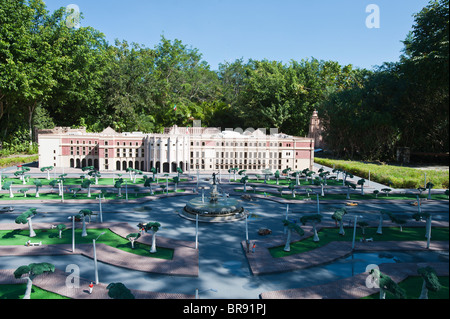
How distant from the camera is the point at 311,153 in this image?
6225cm

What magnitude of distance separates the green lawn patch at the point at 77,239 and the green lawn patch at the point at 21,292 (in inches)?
267

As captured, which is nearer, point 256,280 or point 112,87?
point 256,280

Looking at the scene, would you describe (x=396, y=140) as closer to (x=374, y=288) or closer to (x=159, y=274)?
(x=374, y=288)

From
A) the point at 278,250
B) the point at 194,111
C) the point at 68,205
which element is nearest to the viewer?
the point at 278,250

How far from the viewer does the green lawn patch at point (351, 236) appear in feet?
80.0

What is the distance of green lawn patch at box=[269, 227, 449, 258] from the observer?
24391mm

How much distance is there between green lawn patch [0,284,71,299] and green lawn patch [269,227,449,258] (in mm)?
14150

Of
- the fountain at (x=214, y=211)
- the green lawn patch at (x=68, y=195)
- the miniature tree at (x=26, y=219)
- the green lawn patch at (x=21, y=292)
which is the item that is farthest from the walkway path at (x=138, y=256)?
the green lawn patch at (x=68, y=195)

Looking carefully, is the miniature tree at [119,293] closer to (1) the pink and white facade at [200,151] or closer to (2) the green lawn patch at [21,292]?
(2) the green lawn patch at [21,292]

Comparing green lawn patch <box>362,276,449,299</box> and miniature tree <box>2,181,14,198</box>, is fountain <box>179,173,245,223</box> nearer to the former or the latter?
green lawn patch <box>362,276,449,299</box>

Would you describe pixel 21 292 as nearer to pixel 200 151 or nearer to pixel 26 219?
pixel 26 219

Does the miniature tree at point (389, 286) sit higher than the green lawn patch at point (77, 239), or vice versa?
the miniature tree at point (389, 286)
